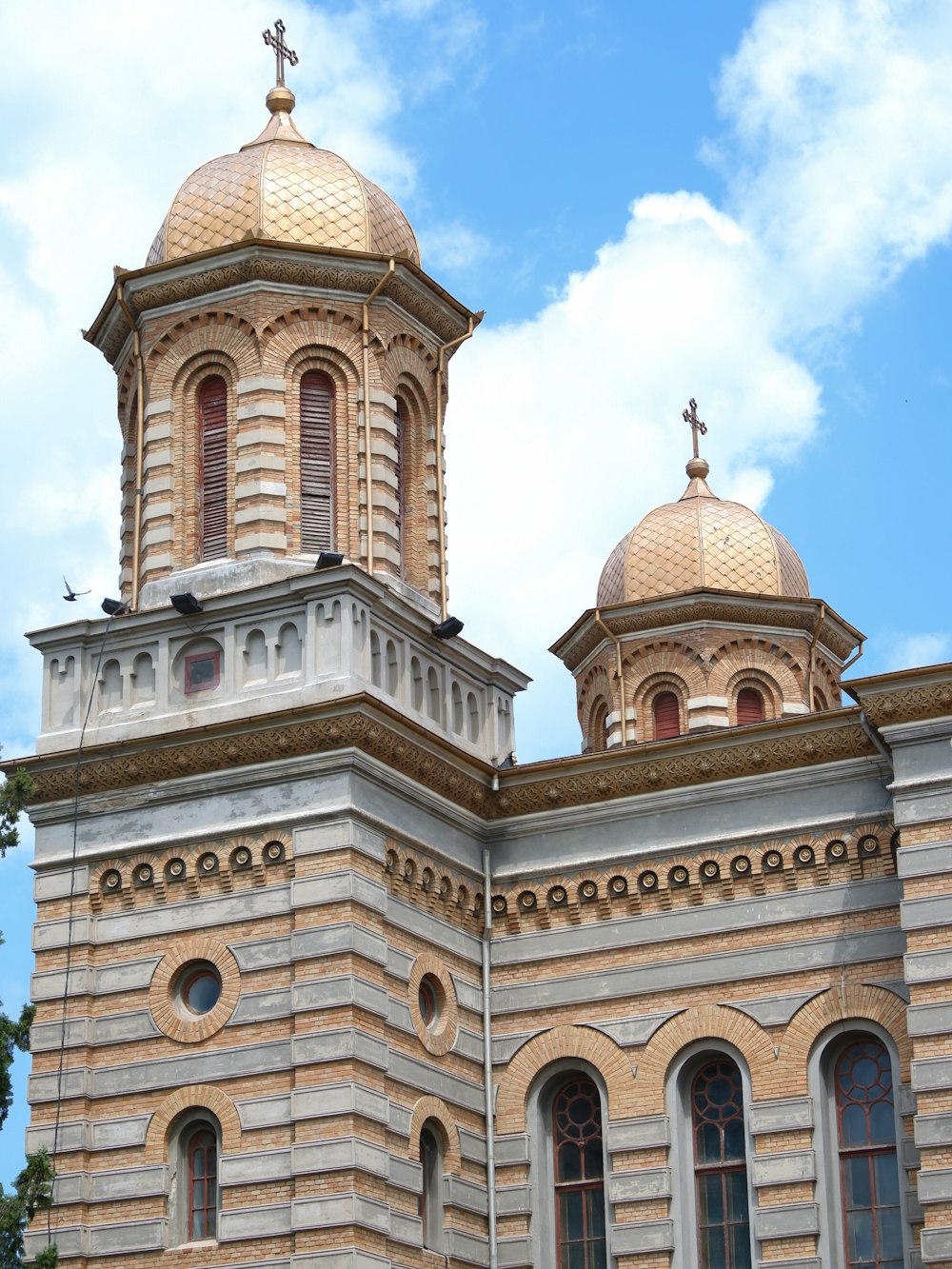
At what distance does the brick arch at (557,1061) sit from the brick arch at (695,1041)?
0.23 m

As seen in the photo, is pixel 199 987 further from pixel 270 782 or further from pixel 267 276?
pixel 267 276

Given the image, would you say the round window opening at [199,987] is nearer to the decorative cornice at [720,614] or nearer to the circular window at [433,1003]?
the circular window at [433,1003]

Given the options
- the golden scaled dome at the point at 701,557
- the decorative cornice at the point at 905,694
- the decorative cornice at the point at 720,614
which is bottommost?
the decorative cornice at the point at 905,694

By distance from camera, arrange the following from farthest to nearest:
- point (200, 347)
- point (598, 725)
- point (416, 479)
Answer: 1. point (598, 725)
2. point (416, 479)
3. point (200, 347)

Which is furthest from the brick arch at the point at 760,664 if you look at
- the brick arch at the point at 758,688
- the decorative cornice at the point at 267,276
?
the decorative cornice at the point at 267,276

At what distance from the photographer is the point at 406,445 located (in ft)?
92.0

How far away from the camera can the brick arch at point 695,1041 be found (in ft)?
80.2

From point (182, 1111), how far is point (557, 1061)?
413cm

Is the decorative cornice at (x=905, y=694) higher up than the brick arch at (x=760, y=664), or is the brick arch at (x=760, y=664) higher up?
the brick arch at (x=760, y=664)

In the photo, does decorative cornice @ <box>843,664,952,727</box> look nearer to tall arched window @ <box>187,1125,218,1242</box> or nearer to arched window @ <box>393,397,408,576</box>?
arched window @ <box>393,397,408,576</box>

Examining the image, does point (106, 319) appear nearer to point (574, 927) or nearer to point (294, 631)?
point (294, 631)

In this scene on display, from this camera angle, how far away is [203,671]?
25.5 m

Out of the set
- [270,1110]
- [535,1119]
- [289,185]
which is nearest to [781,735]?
[535,1119]

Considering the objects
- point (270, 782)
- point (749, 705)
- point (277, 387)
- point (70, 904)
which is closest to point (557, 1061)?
point (270, 782)
